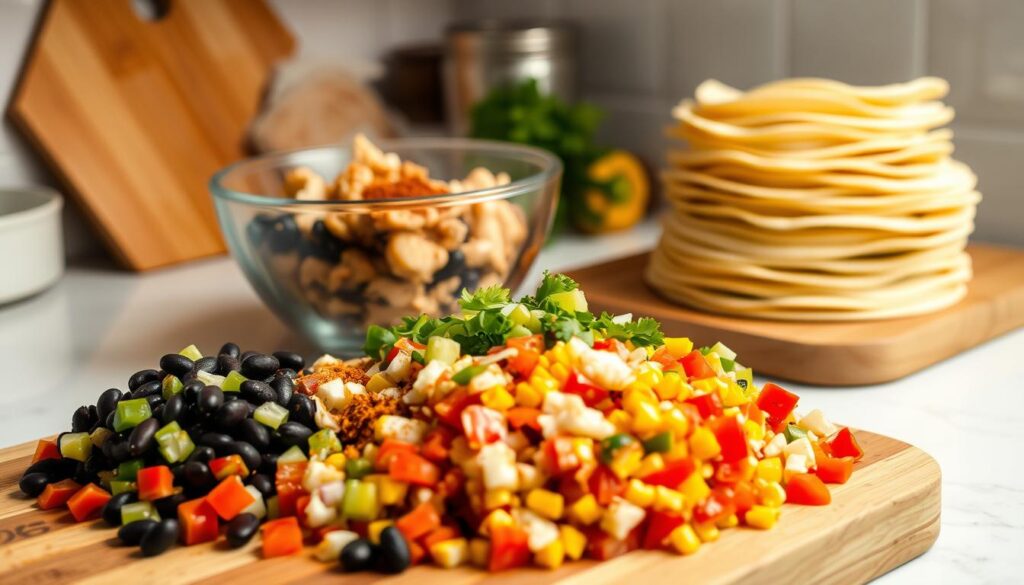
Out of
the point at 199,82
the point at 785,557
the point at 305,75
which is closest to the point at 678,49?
the point at 305,75

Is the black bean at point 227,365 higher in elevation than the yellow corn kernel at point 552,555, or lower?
higher

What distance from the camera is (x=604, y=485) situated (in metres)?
0.96

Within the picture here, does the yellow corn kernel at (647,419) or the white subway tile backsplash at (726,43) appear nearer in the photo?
the yellow corn kernel at (647,419)

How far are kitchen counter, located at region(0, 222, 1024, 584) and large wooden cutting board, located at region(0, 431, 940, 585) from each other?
55mm

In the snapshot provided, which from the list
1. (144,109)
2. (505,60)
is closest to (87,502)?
(144,109)

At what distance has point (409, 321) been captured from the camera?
4.19ft

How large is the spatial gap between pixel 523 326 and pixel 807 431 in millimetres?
305

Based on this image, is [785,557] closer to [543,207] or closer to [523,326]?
[523,326]

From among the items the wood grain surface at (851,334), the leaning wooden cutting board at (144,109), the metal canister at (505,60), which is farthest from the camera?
the metal canister at (505,60)

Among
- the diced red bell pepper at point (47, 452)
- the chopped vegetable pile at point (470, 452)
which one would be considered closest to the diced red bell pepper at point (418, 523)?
the chopped vegetable pile at point (470, 452)

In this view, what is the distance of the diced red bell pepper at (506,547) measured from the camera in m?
0.93

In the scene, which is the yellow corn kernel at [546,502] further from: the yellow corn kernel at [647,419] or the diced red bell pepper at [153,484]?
the diced red bell pepper at [153,484]

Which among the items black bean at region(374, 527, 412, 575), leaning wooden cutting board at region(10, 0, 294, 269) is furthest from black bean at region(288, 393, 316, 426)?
leaning wooden cutting board at region(10, 0, 294, 269)

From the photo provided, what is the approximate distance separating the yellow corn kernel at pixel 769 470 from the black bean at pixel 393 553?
326mm
